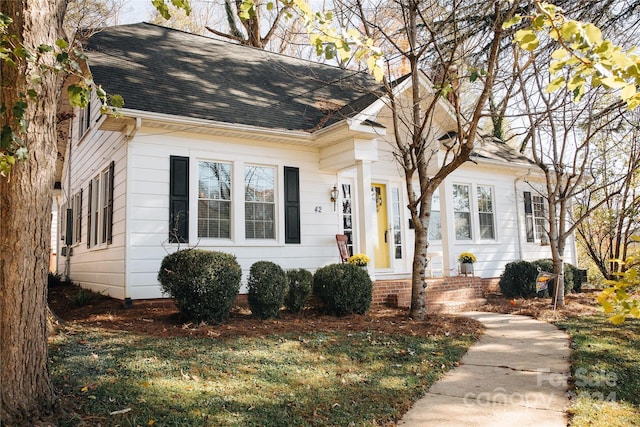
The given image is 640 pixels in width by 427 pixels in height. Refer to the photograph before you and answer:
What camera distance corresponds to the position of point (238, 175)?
9.15 metres

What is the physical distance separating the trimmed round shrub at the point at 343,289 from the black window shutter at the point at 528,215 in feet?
24.8

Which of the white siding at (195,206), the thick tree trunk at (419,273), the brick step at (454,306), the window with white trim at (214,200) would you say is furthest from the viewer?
the brick step at (454,306)

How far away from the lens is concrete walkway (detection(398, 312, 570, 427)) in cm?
380

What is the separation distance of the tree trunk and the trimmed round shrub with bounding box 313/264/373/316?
488cm

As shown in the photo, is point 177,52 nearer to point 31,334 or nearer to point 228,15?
point 31,334

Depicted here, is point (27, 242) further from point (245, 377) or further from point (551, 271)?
point (551, 271)

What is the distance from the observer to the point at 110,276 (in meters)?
9.02

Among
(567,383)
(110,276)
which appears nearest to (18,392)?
(567,383)

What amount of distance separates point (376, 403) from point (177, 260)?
3792mm

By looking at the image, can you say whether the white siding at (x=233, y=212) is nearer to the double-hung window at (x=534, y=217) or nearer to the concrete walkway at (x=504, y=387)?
the double-hung window at (x=534, y=217)

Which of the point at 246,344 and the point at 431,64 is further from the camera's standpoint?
the point at 431,64

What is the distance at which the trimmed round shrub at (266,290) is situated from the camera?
23.5 feet

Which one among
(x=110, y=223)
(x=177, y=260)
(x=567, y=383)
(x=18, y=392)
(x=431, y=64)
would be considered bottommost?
(x=567, y=383)

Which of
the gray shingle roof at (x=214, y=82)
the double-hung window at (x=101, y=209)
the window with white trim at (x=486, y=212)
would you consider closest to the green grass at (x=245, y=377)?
the double-hung window at (x=101, y=209)
